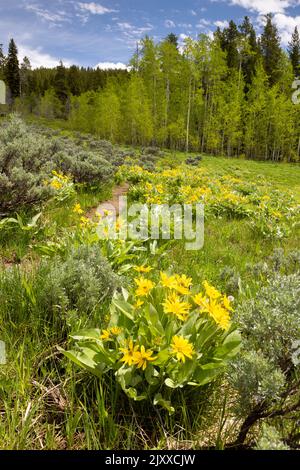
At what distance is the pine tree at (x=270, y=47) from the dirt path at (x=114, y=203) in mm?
44514

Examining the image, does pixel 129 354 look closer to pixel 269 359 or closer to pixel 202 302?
pixel 202 302

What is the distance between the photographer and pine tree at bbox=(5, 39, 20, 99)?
2474 inches

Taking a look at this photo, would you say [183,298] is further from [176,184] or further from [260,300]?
[176,184]

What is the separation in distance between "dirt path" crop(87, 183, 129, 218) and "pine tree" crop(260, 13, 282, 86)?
44.5 metres

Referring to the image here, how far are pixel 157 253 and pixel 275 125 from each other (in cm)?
3749

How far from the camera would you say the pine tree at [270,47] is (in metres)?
47.3

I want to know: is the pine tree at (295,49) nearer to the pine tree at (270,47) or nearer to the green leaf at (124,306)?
the pine tree at (270,47)

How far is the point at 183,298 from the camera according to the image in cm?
209

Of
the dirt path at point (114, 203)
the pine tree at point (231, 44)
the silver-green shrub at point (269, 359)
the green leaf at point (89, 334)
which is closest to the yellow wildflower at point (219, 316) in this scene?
the silver-green shrub at point (269, 359)

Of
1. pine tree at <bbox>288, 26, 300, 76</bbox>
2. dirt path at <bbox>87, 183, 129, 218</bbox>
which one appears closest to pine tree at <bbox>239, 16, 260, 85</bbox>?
pine tree at <bbox>288, 26, 300, 76</bbox>

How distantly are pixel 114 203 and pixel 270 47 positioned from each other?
50077mm

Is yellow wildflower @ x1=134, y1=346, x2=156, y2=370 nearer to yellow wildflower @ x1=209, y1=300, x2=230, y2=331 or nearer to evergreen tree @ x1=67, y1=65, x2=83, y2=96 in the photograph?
yellow wildflower @ x1=209, y1=300, x2=230, y2=331

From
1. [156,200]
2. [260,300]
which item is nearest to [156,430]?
[260,300]

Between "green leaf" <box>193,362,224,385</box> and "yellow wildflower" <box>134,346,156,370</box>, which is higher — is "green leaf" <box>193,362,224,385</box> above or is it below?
below
